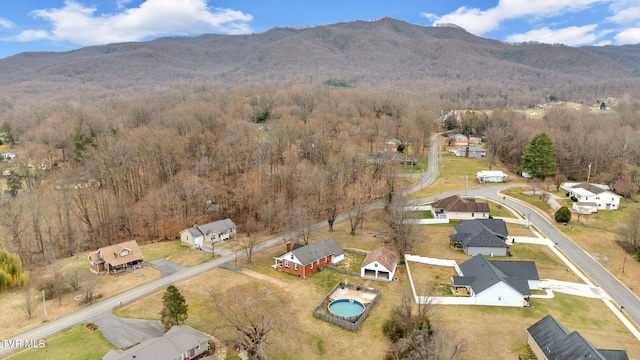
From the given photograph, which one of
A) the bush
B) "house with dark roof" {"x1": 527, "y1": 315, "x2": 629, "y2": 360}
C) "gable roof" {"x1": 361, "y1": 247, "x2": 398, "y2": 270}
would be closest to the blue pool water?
"gable roof" {"x1": 361, "y1": 247, "x2": 398, "y2": 270}

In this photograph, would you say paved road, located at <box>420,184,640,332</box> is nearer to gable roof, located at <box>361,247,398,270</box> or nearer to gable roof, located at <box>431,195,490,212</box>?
gable roof, located at <box>431,195,490,212</box>

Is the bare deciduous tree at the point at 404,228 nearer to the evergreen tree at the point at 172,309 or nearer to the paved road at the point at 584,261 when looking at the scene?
the paved road at the point at 584,261

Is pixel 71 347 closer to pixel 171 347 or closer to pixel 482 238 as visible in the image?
pixel 171 347

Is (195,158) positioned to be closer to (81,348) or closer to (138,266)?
(138,266)

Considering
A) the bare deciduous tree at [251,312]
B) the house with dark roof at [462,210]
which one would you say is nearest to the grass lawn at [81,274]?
the bare deciduous tree at [251,312]

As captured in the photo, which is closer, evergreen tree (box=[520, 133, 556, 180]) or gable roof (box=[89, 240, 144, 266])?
gable roof (box=[89, 240, 144, 266])
